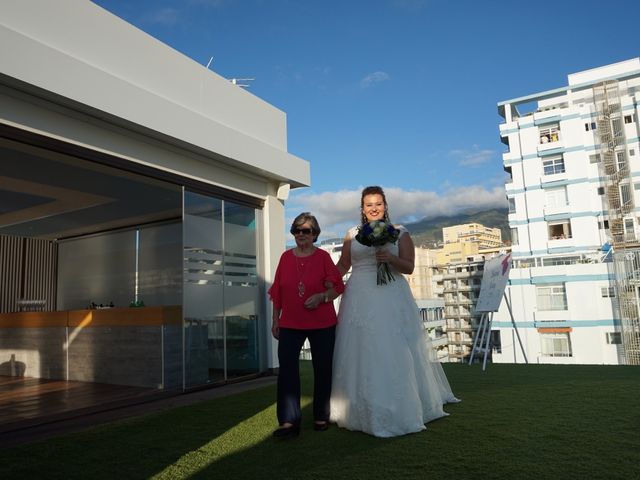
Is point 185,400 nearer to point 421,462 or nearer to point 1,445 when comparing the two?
point 1,445

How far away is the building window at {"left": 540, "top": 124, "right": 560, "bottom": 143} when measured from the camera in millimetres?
33844

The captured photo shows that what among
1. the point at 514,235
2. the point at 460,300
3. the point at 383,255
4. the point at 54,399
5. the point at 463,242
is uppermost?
the point at 463,242

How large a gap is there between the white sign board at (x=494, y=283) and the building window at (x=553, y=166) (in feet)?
96.6

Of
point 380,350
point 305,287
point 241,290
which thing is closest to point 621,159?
point 241,290

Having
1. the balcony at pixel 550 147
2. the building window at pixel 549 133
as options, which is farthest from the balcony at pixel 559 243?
the building window at pixel 549 133

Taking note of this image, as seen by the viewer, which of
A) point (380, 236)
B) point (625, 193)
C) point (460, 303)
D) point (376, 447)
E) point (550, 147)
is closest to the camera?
point (376, 447)

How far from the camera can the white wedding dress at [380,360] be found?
3279 millimetres

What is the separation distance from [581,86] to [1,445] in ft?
126

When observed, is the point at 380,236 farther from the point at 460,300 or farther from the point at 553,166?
the point at 460,300

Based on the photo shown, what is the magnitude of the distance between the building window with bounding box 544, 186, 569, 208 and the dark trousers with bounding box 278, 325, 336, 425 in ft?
110

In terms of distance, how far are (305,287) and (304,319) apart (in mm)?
229

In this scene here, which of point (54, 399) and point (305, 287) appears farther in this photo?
point (54, 399)

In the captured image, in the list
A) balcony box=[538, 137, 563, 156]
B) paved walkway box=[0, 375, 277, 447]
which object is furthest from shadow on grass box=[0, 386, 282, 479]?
balcony box=[538, 137, 563, 156]

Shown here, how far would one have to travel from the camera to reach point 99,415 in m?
4.75
